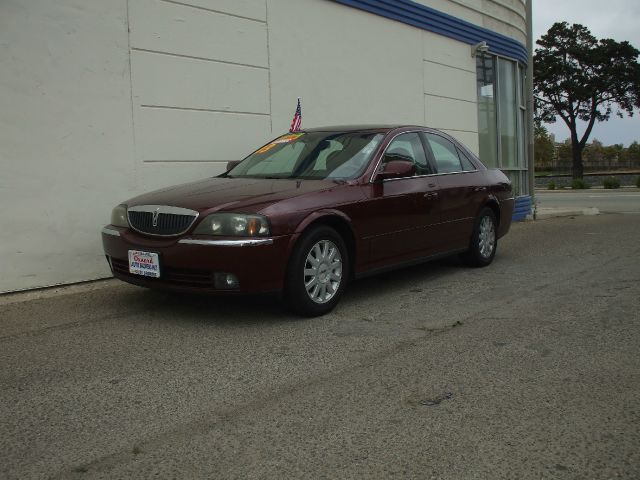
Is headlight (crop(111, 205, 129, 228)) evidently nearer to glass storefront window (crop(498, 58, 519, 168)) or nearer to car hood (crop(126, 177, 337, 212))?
car hood (crop(126, 177, 337, 212))

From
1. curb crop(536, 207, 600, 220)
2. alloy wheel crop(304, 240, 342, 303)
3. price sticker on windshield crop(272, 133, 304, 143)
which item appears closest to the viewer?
alloy wheel crop(304, 240, 342, 303)

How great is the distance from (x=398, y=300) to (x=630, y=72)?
171 ft

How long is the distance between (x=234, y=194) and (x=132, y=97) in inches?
101

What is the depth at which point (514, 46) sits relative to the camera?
13945mm

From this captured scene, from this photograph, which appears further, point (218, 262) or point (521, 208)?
point (521, 208)

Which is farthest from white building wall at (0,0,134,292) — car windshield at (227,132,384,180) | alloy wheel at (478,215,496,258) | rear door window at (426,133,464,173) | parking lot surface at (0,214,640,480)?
alloy wheel at (478,215,496,258)

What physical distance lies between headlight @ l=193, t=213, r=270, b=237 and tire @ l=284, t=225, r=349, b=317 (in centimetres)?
34

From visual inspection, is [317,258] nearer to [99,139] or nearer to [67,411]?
[67,411]

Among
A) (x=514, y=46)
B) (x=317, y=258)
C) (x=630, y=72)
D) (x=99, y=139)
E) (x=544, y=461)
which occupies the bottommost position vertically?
(x=544, y=461)

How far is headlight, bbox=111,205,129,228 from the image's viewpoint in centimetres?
518

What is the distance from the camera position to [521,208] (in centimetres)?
1329

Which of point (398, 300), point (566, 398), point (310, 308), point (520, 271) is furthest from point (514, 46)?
point (566, 398)

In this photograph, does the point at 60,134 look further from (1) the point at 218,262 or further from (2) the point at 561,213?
(2) the point at 561,213

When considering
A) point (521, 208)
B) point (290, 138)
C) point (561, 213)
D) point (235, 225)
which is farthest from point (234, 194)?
point (561, 213)
